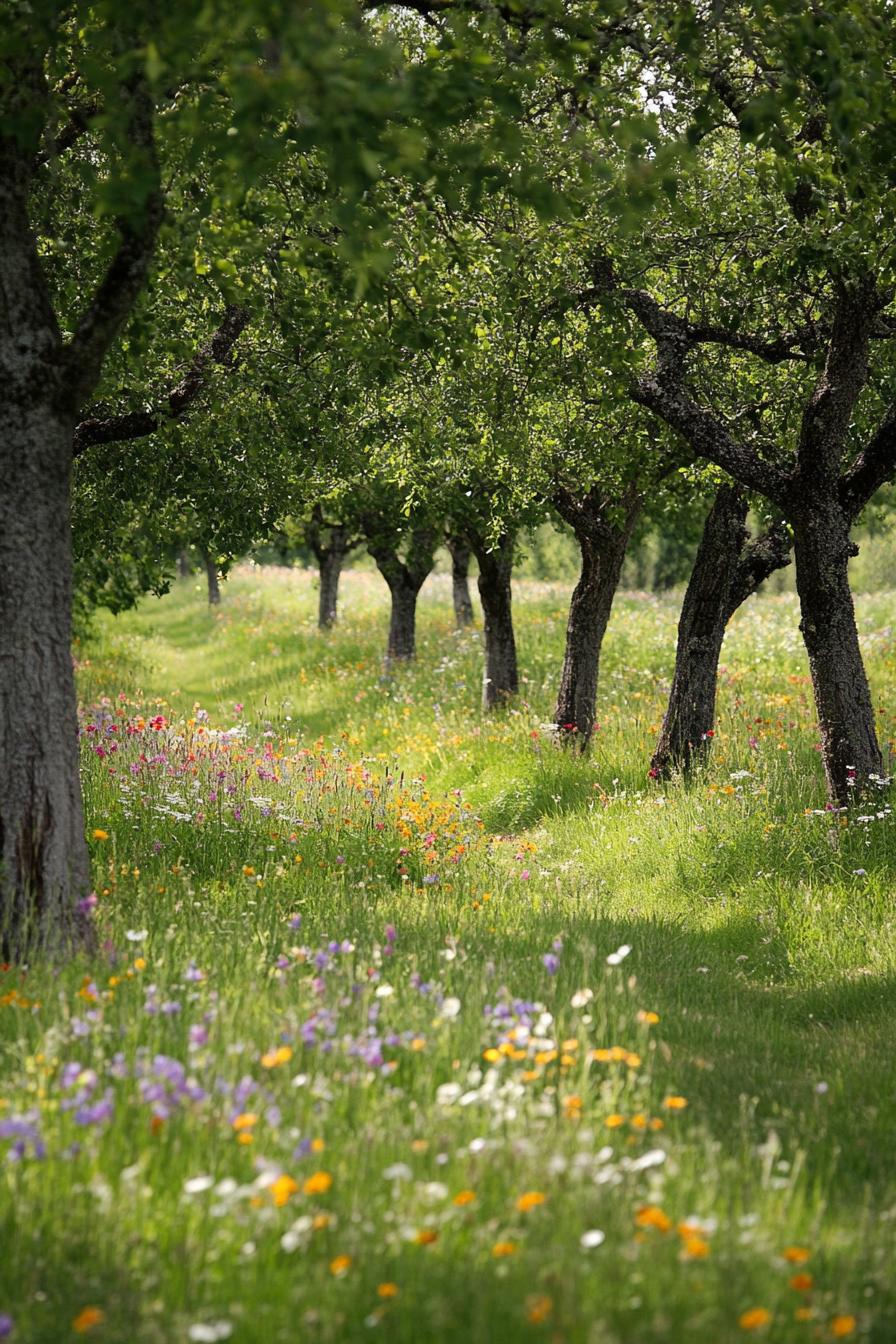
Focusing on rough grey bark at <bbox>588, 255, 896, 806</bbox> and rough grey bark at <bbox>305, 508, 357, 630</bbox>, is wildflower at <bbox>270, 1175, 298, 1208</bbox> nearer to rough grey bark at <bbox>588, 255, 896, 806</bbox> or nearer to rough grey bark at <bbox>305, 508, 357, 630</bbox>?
rough grey bark at <bbox>588, 255, 896, 806</bbox>

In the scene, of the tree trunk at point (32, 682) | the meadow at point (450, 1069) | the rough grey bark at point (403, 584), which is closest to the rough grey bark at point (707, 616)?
the meadow at point (450, 1069)

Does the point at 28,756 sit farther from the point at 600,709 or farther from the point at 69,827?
the point at 600,709

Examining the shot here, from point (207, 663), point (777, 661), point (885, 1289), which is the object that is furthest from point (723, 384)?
point (207, 663)

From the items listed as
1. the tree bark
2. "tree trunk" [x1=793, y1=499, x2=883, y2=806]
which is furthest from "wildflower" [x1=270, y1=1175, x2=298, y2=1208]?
the tree bark

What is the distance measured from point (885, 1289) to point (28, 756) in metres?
4.51

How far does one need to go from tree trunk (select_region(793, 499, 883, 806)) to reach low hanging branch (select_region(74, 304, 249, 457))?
5216 millimetres

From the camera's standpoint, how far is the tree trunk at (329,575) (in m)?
30.0

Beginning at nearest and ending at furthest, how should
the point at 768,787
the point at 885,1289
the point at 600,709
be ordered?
the point at 885,1289 → the point at 768,787 → the point at 600,709

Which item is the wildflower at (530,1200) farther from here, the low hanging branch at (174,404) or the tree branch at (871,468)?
the tree branch at (871,468)

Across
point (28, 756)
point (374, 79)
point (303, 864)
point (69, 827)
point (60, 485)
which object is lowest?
point (303, 864)

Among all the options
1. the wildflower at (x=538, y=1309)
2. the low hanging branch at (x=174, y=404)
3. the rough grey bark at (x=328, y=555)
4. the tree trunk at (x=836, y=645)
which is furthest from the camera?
the rough grey bark at (x=328, y=555)

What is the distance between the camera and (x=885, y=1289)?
11.9 feet

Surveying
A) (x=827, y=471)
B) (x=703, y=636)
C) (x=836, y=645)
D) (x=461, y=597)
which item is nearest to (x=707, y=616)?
(x=703, y=636)

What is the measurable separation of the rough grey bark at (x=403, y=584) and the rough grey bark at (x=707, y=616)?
11.8 meters
